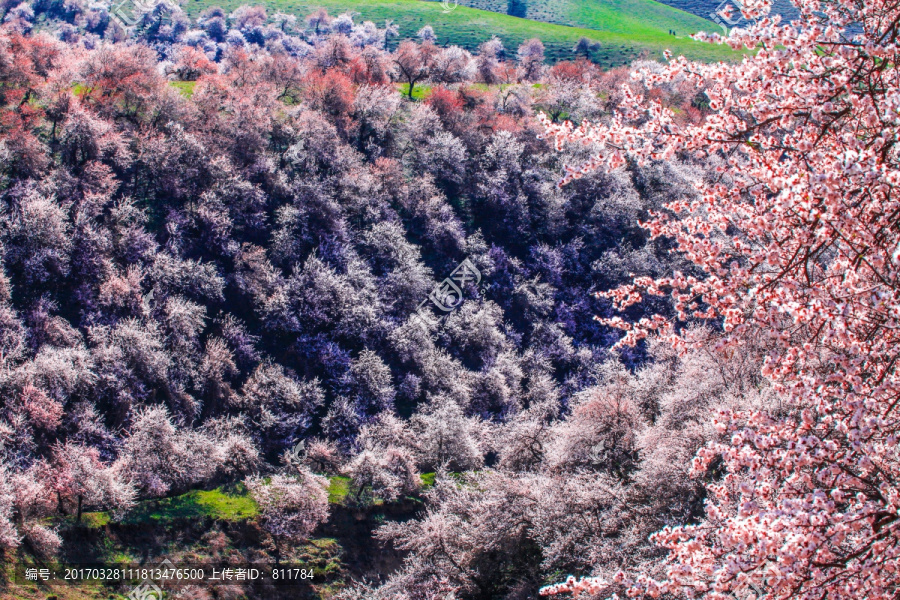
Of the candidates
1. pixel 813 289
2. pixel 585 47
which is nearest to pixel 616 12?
pixel 585 47

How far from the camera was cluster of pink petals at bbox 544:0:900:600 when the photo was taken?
207 inches

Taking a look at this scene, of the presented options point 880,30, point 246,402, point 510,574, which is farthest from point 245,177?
point 880,30

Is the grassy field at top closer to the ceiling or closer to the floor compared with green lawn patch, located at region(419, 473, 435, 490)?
closer to the ceiling

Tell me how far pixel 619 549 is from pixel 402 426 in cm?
1696

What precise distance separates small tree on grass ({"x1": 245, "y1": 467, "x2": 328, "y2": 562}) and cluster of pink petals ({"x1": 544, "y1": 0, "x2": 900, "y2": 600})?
2109cm

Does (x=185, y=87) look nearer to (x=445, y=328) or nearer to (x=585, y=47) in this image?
(x=445, y=328)

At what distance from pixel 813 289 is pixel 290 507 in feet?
77.6

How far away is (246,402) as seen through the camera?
3200 centimetres

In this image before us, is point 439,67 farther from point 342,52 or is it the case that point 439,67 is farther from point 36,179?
point 36,179

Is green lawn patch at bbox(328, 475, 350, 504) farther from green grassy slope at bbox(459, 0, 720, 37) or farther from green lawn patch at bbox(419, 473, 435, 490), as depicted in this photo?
green grassy slope at bbox(459, 0, 720, 37)

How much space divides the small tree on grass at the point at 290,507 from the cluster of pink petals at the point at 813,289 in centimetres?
2109

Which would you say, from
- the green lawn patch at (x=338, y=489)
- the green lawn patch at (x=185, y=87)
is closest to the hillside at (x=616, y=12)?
the green lawn patch at (x=185, y=87)

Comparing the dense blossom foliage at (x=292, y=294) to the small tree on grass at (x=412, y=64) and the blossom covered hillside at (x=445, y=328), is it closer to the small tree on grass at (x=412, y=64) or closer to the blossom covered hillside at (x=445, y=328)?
the blossom covered hillside at (x=445, y=328)

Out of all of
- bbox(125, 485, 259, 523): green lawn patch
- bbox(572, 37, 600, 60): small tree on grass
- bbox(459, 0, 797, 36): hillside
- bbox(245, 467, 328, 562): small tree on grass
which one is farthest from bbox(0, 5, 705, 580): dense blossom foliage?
bbox(459, 0, 797, 36): hillside
